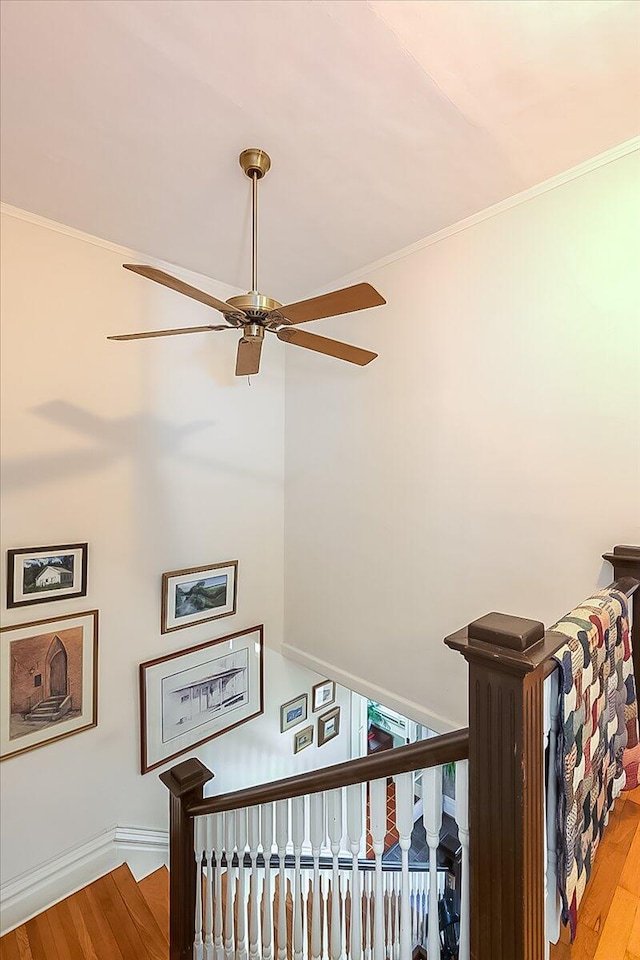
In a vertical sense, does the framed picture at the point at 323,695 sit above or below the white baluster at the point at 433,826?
below

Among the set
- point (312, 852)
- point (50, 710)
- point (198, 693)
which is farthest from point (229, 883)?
point (198, 693)

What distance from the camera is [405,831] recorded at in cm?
107

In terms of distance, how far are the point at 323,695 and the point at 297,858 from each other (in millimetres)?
2837

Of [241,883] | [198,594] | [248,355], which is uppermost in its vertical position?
[248,355]

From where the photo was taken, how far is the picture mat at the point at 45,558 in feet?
7.58

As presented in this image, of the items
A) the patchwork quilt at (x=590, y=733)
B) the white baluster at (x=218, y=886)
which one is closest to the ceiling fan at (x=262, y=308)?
the patchwork quilt at (x=590, y=733)

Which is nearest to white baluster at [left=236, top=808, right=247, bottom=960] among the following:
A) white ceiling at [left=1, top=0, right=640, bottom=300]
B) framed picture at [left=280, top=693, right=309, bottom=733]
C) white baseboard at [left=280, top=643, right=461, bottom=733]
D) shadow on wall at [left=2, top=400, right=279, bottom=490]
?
white baseboard at [left=280, top=643, right=461, bottom=733]

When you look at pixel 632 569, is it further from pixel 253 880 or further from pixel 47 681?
pixel 47 681

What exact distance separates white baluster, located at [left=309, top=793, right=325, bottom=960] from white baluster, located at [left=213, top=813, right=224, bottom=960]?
0.51 meters

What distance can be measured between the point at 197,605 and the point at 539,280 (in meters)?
2.67

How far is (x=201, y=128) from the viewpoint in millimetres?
1804

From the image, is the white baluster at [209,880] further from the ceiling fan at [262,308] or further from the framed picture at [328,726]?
the framed picture at [328,726]

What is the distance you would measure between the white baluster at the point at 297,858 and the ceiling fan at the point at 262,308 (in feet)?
5.06

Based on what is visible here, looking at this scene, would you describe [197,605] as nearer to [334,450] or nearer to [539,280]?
[334,450]
